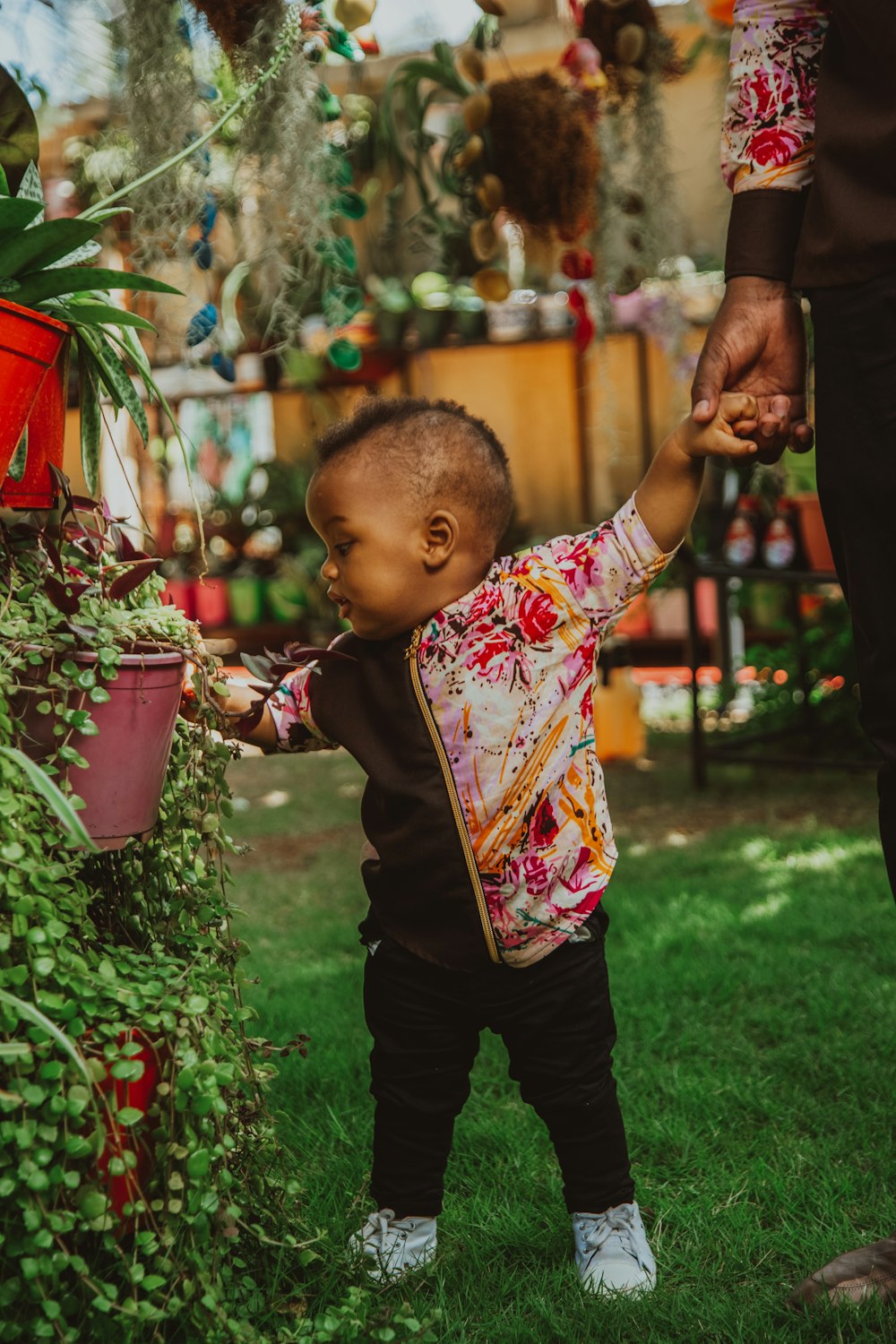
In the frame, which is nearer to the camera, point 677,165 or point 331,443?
point 331,443

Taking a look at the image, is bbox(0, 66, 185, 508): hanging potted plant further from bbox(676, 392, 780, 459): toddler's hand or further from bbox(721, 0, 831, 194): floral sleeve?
bbox(721, 0, 831, 194): floral sleeve

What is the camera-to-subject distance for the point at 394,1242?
5.69ft

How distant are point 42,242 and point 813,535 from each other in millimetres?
3735

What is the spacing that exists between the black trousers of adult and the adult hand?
0.18 ft

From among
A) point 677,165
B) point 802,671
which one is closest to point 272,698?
point 802,671

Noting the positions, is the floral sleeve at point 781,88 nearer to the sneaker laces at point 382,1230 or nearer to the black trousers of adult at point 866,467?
the black trousers of adult at point 866,467

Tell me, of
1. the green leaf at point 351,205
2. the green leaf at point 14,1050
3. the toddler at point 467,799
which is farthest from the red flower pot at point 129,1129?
the green leaf at point 351,205

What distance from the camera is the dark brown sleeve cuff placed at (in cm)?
171

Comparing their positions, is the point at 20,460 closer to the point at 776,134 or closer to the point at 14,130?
the point at 14,130

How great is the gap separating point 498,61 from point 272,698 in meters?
6.85

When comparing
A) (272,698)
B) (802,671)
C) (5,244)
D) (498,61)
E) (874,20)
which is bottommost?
(802,671)

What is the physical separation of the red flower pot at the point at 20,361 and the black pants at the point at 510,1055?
32.4 inches

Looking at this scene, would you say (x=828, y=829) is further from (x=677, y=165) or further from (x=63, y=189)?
(x=677, y=165)

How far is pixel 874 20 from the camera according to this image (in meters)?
1.51
